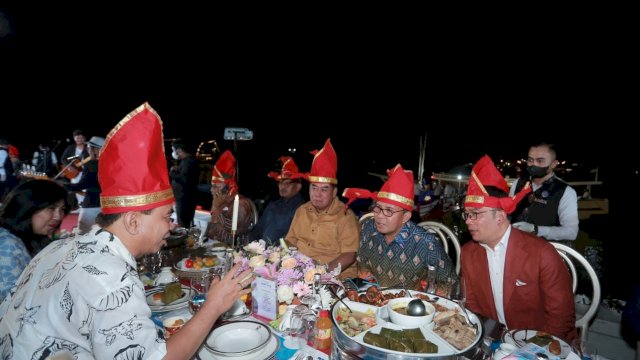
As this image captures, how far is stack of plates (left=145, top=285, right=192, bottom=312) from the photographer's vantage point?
2242mm

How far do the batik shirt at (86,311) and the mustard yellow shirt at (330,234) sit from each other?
2.59 meters

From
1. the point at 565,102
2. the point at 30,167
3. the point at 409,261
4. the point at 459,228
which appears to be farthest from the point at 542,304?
the point at 30,167

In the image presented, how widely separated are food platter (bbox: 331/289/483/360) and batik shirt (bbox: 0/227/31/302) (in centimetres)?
235

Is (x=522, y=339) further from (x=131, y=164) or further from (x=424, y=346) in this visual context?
(x=131, y=164)

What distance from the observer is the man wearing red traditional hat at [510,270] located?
95.9 inches

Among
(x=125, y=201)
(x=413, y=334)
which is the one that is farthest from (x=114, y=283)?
(x=413, y=334)

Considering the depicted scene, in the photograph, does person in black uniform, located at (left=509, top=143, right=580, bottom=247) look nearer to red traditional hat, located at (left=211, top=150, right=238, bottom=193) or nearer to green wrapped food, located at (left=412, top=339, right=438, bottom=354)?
green wrapped food, located at (left=412, top=339, right=438, bottom=354)

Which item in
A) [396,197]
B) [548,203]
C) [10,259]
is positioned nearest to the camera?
[10,259]

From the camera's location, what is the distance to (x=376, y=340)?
164 cm

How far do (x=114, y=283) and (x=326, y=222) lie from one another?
278 centimetres

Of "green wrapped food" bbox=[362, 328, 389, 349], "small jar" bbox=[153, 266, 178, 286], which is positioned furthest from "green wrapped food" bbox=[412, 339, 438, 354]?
"small jar" bbox=[153, 266, 178, 286]

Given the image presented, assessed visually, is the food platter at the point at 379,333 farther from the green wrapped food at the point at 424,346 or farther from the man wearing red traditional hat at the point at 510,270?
the man wearing red traditional hat at the point at 510,270

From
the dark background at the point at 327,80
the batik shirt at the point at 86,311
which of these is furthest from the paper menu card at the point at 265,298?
the dark background at the point at 327,80

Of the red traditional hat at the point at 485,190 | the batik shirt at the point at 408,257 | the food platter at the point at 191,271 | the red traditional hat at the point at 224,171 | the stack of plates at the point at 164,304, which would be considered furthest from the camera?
the red traditional hat at the point at 224,171
